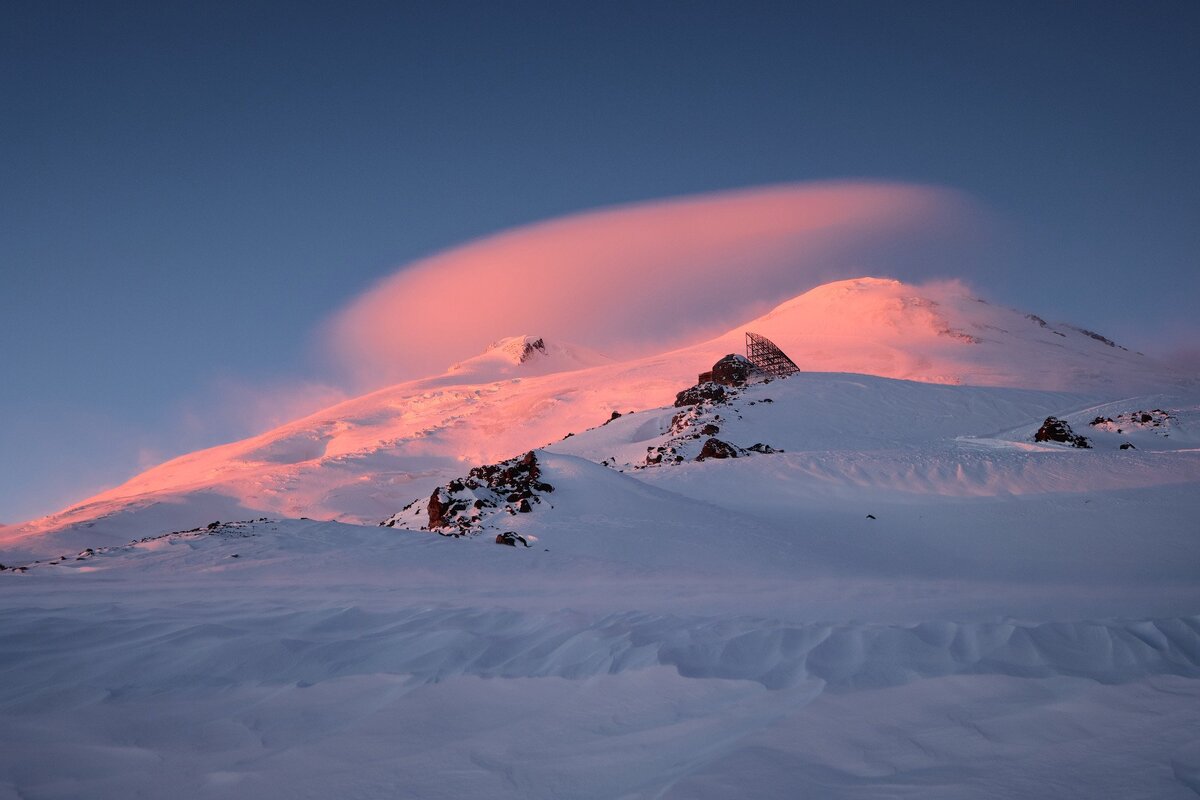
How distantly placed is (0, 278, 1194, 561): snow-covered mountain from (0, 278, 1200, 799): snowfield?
8740mm

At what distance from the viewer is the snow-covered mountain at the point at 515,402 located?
74.6ft

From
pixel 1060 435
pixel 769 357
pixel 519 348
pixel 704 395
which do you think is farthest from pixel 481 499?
pixel 519 348

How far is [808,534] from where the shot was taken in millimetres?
10383

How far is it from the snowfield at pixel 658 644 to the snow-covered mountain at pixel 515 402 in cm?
874

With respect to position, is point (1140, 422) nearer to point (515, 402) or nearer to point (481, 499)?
point (481, 499)

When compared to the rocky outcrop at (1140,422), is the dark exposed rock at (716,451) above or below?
above

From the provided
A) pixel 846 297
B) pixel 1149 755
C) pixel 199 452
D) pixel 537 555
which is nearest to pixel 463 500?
pixel 537 555

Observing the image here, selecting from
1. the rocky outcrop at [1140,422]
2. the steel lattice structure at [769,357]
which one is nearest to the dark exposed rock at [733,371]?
the steel lattice structure at [769,357]

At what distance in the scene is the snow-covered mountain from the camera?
22750mm

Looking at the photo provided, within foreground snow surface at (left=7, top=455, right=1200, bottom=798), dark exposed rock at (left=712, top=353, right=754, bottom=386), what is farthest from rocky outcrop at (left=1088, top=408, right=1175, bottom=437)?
foreground snow surface at (left=7, top=455, right=1200, bottom=798)

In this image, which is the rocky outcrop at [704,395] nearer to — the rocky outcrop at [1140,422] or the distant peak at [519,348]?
the rocky outcrop at [1140,422]

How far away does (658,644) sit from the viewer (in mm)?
3979

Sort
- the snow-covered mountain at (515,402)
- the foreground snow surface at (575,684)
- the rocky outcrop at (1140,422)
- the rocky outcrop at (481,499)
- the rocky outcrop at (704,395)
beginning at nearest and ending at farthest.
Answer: the foreground snow surface at (575,684) < the rocky outcrop at (481,499) < the rocky outcrop at (1140,422) < the snow-covered mountain at (515,402) < the rocky outcrop at (704,395)

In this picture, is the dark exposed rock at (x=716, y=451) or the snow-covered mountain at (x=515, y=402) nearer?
the dark exposed rock at (x=716, y=451)
